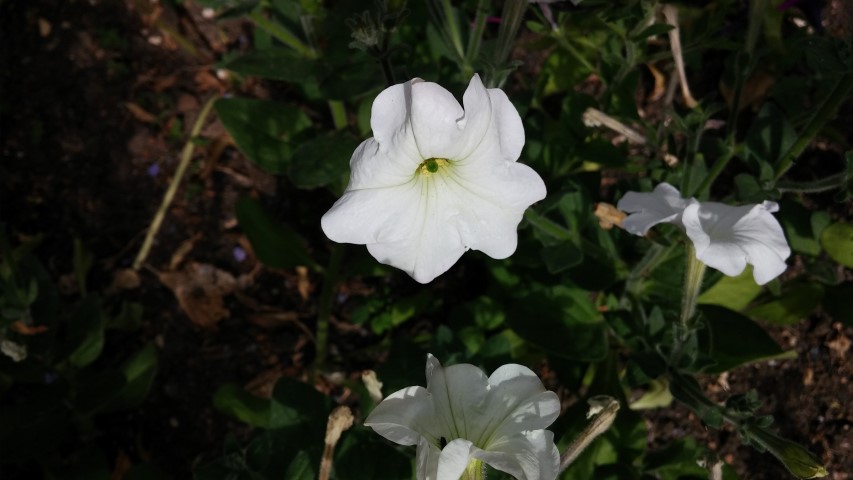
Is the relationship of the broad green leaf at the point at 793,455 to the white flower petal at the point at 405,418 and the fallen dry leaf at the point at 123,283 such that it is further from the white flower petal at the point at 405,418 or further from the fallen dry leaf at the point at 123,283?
the fallen dry leaf at the point at 123,283

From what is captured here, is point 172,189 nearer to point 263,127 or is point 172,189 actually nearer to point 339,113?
point 263,127

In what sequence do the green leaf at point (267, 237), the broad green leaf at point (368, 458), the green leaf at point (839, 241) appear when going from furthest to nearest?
the green leaf at point (267, 237), the green leaf at point (839, 241), the broad green leaf at point (368, 458)

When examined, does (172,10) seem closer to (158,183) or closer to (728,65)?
(158,183)

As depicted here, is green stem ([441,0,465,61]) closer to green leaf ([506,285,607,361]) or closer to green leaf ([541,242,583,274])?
green leaf ([541,242,583,274])

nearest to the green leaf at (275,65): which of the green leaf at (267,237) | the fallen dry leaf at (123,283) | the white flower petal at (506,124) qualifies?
the green leaf at (267,237)

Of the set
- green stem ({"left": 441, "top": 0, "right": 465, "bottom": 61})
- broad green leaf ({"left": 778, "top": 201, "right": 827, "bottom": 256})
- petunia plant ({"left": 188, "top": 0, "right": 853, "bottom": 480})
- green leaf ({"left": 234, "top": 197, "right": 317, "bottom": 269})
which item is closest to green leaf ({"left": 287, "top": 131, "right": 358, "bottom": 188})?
petunia plant ({"left": 188, "top": 0, "right": 853, "bottom": 480})

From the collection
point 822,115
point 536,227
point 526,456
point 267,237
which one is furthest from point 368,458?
point 822,115

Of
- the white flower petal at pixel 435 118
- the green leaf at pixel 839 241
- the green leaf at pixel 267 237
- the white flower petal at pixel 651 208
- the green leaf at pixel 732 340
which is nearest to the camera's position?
the white flower petal at pixel 435 118
